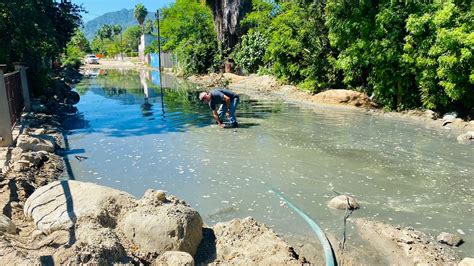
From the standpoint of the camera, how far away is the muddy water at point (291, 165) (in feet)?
21.8

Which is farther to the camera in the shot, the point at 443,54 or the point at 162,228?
the point at 443,54

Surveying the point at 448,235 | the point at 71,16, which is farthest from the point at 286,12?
the point at 448,235

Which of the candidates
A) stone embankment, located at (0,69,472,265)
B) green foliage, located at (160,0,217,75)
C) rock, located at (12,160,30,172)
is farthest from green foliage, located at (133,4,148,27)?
stone embankment, located at (0,69,472,265)

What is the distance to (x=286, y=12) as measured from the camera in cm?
2205

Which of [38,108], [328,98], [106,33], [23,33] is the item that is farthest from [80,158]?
[106,33]

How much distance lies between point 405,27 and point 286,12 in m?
8.62

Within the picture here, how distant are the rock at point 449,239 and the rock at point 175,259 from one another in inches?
131

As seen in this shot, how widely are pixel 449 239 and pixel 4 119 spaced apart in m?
8.80

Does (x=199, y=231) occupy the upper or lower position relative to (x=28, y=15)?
lower

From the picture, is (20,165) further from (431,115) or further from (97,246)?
(431,115)

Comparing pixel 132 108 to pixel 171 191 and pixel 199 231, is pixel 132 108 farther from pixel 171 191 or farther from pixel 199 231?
pixel 199 231

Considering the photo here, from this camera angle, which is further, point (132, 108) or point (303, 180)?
point (132, 108)

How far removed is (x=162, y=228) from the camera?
4.68m

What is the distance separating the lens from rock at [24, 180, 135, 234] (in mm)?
5164
